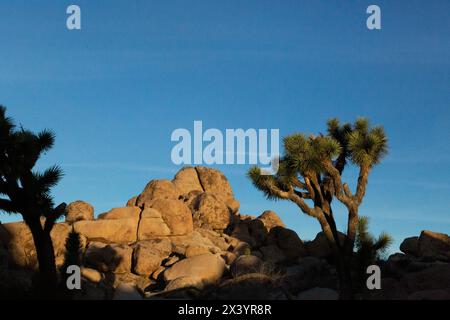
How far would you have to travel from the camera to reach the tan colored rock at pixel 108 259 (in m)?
26.5

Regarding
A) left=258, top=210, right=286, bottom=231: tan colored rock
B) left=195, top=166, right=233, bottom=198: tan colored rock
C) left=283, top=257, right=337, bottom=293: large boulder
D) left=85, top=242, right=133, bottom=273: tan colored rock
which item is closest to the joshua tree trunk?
left=85, top=242, right=133, bottom=273: tan colored rock

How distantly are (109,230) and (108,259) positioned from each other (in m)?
3.23

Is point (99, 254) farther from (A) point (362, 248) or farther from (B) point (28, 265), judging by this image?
(A) point (362, 248)

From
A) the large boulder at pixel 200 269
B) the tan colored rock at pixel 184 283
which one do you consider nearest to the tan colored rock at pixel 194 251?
the large boulder at pixel 200 269

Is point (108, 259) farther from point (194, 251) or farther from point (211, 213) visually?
point (211, 213)

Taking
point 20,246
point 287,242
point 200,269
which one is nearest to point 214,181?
point 287,242

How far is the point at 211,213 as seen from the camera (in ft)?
111

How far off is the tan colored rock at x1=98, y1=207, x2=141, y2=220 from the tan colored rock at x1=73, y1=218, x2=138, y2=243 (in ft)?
2.51

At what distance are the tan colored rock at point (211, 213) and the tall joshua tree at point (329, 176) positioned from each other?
9.74 m

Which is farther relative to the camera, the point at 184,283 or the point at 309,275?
the point at 309,275

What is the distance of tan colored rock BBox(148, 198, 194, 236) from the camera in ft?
103

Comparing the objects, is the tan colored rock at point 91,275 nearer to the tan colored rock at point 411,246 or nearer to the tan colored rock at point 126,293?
the tan colored rock at point 126,293

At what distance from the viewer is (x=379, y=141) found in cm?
2322

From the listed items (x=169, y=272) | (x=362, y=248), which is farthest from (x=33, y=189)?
(x=362, y=248)
